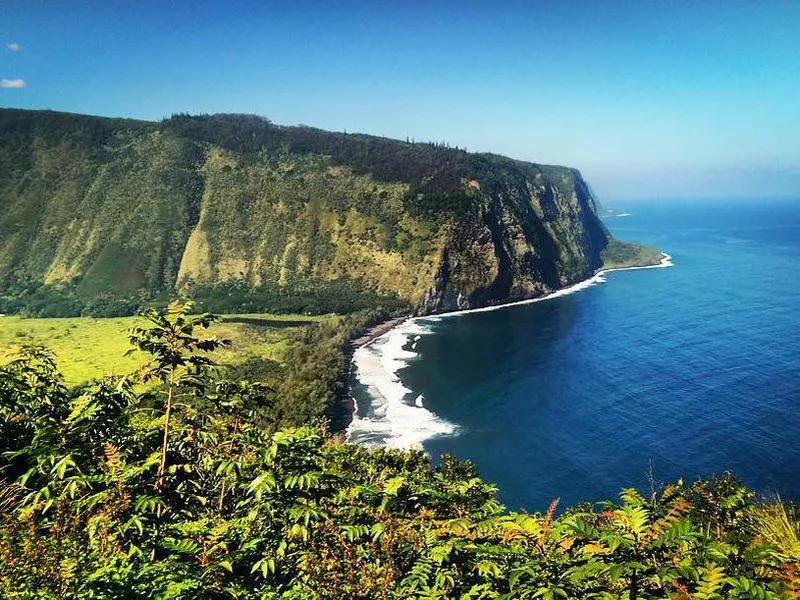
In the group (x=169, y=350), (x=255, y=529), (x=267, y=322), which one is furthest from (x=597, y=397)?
(x=267, y=322)

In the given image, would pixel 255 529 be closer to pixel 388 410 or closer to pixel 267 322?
pixel 388 410

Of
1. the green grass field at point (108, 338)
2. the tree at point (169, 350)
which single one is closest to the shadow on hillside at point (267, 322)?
the green grass field at point (108, 338)

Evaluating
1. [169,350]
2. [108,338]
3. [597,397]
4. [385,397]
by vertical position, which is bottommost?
[385,397]

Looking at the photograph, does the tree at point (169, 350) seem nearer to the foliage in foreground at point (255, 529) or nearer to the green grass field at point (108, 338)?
the foliage in foreground at point (255, 529)

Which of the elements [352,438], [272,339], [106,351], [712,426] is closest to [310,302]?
[272,339]

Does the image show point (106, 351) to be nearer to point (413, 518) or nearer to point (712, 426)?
point (712, 426)
